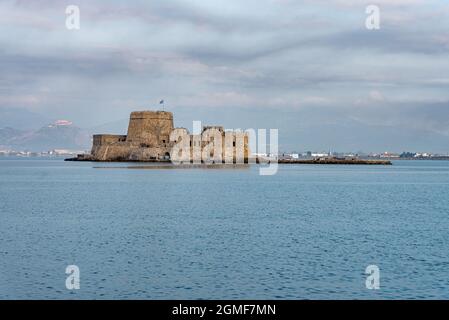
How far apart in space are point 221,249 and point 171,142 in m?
94.0

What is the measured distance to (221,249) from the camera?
73.2 ft

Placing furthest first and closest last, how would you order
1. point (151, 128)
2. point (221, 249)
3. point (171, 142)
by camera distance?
point (171, 142), point (151, 128), point (221, 249)

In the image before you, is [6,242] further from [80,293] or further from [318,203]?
[318,203]

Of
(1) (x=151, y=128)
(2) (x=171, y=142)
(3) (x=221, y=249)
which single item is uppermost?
(1) (x=151, y=128)

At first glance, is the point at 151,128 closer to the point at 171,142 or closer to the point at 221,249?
the point at 171,142

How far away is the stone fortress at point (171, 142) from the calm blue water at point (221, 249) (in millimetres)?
70717

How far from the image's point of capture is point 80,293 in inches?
626

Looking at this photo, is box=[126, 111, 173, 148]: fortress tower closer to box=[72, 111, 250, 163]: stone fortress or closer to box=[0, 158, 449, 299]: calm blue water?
box=[72, 111, 250, 163]: stone fortress

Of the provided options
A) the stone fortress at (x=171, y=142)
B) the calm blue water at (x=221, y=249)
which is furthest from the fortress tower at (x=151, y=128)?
the calm blue water at (x=221, y=249)

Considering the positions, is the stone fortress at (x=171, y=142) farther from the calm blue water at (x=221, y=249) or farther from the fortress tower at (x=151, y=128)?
the calm blue water at (x=221, y=249)

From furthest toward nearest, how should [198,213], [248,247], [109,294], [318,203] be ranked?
[318,203] → [198,213] → [248,247] → [109,294]

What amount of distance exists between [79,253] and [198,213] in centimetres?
1340

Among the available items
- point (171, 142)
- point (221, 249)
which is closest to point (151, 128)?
point (171, 142)
